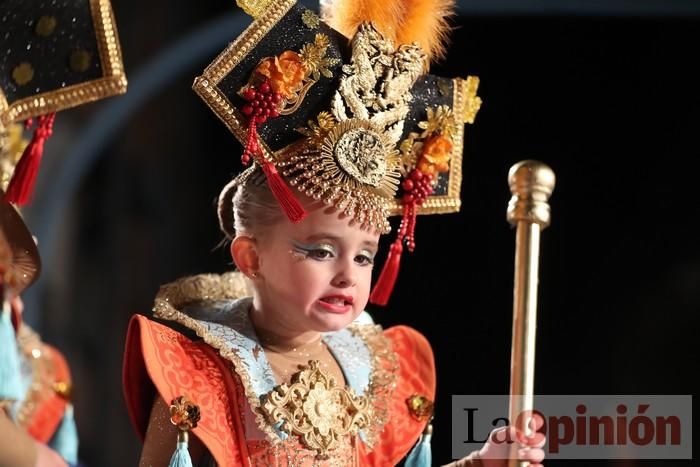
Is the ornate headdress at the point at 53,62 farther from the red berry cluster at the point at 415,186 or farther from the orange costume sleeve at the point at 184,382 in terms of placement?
the red berry cluster at the point at 415,186

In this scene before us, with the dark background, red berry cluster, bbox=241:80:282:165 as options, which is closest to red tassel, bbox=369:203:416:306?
red berry cluster, bbox=241:80:282:165

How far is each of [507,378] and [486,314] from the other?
0.17 m

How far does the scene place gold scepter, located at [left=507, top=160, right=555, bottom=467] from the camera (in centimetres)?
195

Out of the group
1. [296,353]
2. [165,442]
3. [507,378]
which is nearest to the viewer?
[165,442]

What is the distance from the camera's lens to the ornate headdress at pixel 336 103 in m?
2.04

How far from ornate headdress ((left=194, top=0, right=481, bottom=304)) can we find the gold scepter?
26 centimetres

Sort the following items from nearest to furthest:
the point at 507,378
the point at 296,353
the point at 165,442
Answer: the point at 165,442 → the point at 296,353 → the point at 507,378

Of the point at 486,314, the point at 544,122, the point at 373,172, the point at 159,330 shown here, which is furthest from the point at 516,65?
the point at 159,330

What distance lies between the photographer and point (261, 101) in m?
2.03

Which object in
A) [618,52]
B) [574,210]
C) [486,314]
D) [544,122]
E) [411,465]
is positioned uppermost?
[618,52]

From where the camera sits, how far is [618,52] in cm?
304

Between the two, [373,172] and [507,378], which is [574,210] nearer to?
[507,378]

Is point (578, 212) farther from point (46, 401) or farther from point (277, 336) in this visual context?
point (46, 401)

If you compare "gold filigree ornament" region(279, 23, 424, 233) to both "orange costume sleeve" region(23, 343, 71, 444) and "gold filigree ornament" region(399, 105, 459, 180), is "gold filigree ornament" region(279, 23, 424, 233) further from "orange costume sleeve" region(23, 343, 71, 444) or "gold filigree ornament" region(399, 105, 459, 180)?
"orange costume sleeve" region(23, 343, 71, 444)
